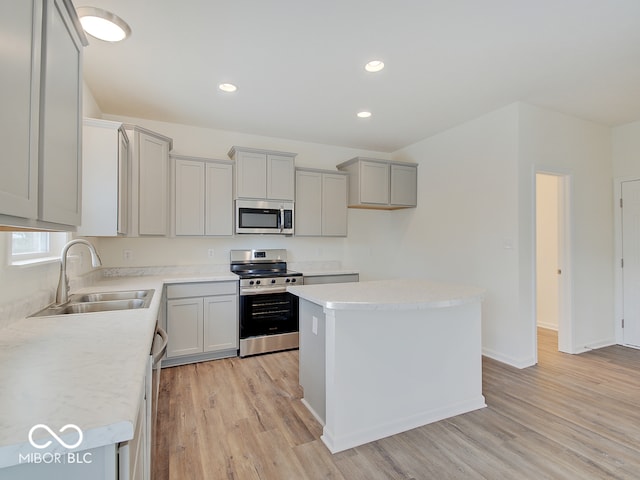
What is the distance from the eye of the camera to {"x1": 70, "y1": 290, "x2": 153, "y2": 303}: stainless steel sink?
2252 mm

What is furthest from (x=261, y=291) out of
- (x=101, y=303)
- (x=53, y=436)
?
(x=53, y=436)

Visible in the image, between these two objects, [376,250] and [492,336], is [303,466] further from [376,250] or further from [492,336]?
[376,250]

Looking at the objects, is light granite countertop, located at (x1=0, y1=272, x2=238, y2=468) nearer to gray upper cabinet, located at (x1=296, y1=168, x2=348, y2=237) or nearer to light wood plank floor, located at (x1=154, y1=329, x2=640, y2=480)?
light wood plank floor, located at (x1=154, y1=329, x2=640, y2=480)

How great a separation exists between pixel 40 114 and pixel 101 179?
163 centimetres

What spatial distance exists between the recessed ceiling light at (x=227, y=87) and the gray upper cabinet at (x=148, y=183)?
83cm

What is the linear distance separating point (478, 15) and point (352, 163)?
2.51m

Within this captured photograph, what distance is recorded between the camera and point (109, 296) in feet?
7.82

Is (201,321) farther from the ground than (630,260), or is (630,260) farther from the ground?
(630,260)

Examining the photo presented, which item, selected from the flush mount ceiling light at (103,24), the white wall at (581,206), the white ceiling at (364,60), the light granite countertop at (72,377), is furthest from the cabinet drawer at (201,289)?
the white wall at (581,206)

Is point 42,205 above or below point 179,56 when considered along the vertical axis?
below

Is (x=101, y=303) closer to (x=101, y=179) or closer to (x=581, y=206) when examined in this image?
(x=101, y=179)

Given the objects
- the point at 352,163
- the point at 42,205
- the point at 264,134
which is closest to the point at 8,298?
the point at 42,205

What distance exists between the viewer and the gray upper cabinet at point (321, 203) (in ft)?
13.5

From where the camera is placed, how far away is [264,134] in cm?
412
